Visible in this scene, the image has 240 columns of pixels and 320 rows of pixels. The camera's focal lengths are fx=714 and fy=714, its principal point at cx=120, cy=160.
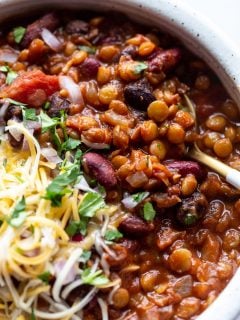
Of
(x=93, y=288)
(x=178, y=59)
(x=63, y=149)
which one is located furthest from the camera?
(x=178, y=59)

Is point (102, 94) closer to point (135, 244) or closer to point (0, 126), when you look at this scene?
point (0, 126)

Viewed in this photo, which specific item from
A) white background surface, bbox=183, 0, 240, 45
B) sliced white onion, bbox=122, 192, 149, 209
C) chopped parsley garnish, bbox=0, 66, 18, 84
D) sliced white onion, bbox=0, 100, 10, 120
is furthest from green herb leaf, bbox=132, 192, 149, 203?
white background surface, bbox=183, 0, 240, 45

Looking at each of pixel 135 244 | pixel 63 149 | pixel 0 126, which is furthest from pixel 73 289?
pixel 0 126

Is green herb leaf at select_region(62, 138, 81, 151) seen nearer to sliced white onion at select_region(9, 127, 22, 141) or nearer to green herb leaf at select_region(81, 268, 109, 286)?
sliced white onion at select_region(9, 127, 22, 141)

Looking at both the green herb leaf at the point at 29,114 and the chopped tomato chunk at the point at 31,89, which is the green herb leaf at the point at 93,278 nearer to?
the green herb leaf at the point at 29,114

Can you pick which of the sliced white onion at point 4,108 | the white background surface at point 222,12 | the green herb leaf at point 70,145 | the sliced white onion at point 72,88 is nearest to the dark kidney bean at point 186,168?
the green herb leaf at point 70,145
